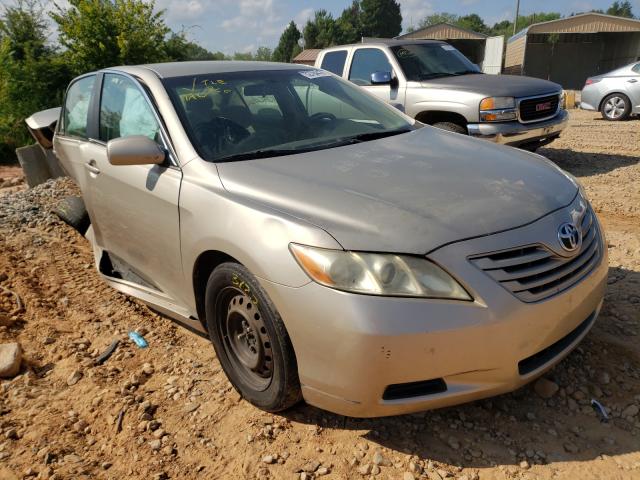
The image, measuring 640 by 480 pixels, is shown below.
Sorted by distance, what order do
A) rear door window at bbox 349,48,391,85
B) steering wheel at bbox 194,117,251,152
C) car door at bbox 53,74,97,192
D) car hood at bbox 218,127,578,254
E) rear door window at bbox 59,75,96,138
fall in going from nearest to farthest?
car hood at bbox 218,127,578,254 → steering wheel at bbox 194,117,251,152 → car door at bbox 53,74,97,192 → rear door window at bbox 59,75,96,138 → rear door window at bbox 349,48,391,85

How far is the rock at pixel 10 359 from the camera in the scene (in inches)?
124

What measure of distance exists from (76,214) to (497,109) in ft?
16.7

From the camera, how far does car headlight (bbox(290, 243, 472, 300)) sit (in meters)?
2.03

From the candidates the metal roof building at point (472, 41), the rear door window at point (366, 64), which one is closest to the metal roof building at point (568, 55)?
the metal roof building at point (472, 41)

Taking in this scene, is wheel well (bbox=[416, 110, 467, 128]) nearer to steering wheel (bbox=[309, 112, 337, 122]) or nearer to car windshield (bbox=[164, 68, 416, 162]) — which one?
car windshield (bbox=[164, 68, 416, 162])

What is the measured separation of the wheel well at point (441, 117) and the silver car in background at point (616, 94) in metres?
7.63

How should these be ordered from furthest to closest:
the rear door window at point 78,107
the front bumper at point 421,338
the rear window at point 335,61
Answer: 1. the rear window at point 335,61
2. the rear door window at point 78,107
3. the front bumper at point 421,338

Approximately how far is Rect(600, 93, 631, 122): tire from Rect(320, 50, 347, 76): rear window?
25.7 feet

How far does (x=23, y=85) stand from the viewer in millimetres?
14523

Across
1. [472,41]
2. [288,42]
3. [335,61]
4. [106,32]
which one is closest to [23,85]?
[106,32]

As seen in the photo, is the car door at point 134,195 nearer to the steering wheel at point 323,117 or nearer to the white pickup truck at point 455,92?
the steering wheel at point 323,117

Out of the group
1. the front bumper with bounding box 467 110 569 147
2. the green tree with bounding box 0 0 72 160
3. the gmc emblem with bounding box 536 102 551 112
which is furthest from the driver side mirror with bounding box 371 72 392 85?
the green tree with bounding box 0 0 72 160

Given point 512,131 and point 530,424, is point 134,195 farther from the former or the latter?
point 512,131

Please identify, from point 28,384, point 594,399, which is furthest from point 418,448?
point 28,384
